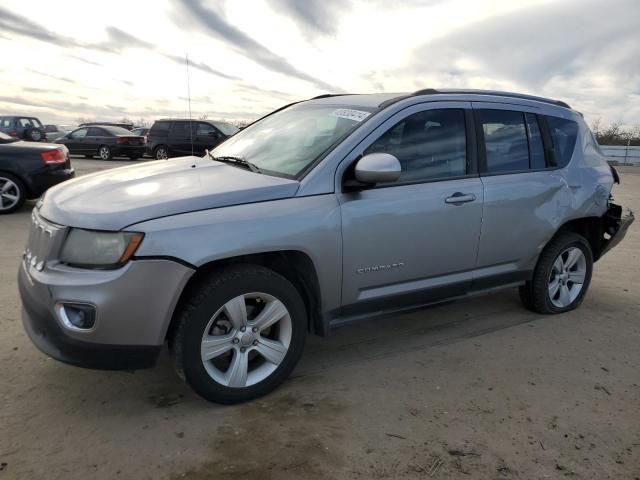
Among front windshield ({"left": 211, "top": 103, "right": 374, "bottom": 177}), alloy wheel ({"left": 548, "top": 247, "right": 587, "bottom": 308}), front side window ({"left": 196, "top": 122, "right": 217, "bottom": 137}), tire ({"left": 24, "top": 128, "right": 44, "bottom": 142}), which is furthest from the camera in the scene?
tire ({"left": 24, "top": 128, "right": 44, "bottom": 142})

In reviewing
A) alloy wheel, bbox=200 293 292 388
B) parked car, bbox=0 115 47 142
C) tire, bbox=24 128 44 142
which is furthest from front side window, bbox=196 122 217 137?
alloy wheel, bbox=200 293 292 388

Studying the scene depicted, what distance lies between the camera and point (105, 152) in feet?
65.4

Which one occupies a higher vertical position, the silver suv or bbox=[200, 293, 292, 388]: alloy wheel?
the silver suv

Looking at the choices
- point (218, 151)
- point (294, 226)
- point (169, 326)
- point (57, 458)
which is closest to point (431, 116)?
point (294, 226)

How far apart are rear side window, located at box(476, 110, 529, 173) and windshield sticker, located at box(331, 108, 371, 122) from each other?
954mm

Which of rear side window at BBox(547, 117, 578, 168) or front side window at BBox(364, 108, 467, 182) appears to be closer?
front side window at BBox(364, 108, 467, 182)

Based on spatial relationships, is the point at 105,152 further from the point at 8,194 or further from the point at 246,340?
the point at 246,340

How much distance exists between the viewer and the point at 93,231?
255 cm

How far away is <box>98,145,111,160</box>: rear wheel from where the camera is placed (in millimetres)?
19875

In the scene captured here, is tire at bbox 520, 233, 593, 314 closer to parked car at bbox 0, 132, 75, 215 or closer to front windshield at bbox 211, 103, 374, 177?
front windshield at bbox 211, 103, 374, 177

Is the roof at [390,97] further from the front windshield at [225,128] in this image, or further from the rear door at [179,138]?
the rear door at [179,138]

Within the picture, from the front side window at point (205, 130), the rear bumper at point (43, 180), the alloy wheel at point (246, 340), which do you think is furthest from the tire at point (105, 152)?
the alloy wheel at point (246, 340)

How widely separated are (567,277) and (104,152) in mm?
19101

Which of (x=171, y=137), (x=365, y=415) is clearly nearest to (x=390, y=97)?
(x=365, y=415)
